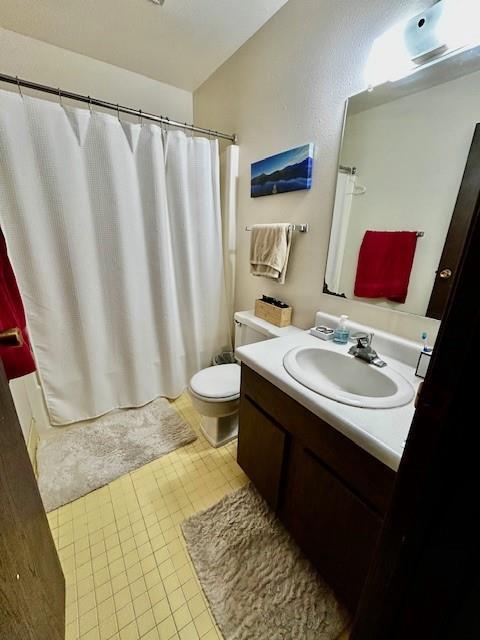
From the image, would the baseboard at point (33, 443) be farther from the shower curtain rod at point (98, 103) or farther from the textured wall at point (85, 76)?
the textured wall at point (85, 76)

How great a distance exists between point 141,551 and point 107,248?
60.8 inches

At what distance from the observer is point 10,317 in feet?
2.47

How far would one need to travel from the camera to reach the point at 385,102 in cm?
104

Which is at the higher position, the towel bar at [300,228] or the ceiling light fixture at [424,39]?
the ceiling light fixture at [424,39]

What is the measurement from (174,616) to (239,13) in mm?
2737

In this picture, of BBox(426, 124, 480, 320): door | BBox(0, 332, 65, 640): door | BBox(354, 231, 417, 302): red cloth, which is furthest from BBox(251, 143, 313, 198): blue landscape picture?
BBox(0, 332, 65, 640): door

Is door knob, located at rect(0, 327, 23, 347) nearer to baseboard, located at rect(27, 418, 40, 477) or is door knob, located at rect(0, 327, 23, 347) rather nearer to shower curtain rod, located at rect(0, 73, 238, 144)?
baseboard, located at rect(27, 418, 40, 477)

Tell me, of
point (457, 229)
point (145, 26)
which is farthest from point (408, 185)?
point (145, 26)

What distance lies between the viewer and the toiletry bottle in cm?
122

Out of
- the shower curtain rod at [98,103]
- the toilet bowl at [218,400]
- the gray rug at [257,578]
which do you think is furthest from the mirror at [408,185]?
the gray rug at [257,578]

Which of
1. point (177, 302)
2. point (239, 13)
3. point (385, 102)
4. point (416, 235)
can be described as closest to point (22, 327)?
point (177, 302)

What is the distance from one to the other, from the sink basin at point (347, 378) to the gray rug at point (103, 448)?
3.30 ft

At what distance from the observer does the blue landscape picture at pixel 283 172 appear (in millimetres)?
1345

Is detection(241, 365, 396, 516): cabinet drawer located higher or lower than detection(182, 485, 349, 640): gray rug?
higher
